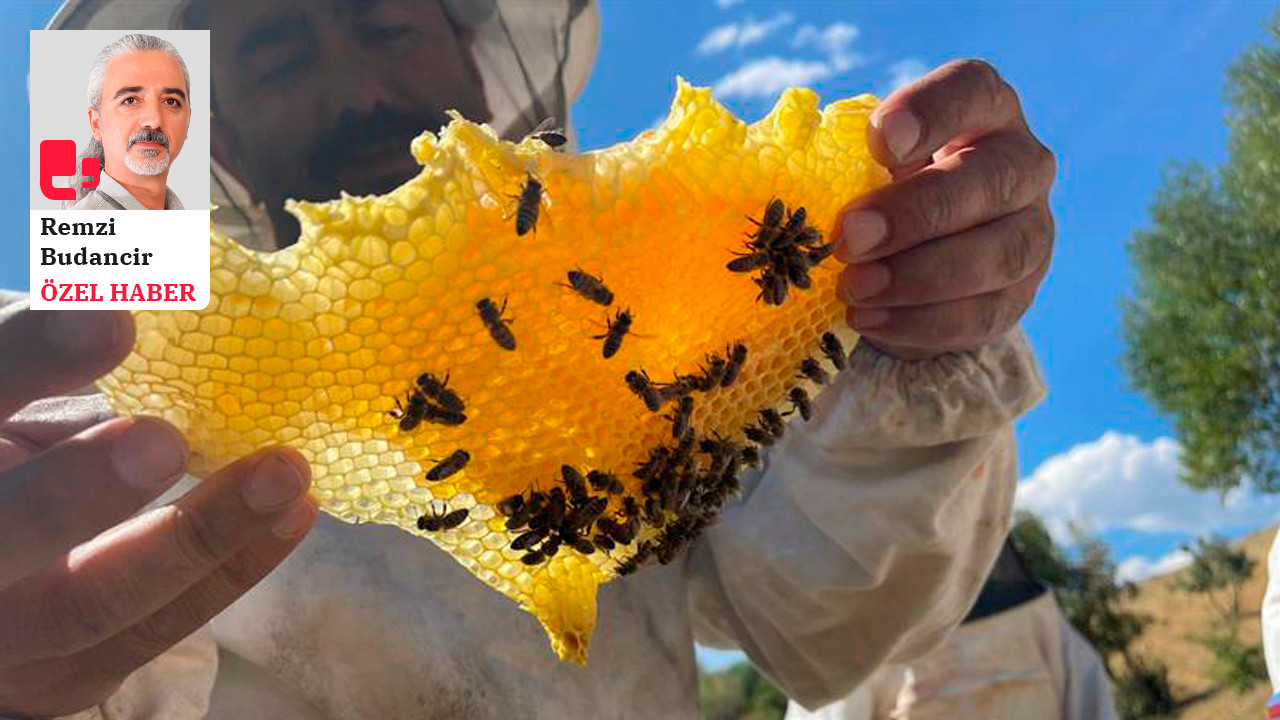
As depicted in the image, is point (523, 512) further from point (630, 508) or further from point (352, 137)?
point (352, 137)

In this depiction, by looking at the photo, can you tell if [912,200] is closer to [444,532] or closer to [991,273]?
[991,273]

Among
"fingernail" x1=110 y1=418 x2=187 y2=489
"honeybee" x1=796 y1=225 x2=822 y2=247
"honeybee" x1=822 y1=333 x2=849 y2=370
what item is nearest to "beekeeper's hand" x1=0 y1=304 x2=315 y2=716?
"fingernail" x1=110 y1=418 x2=187 y2=489

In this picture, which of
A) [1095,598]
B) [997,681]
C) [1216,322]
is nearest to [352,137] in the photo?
[997,681]

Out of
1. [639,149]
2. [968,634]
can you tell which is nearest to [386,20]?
[639,149]

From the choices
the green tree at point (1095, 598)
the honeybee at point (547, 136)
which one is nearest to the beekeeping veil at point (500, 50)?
the honeybee at point (547, 136)

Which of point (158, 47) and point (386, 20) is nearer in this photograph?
point (158, 47)
